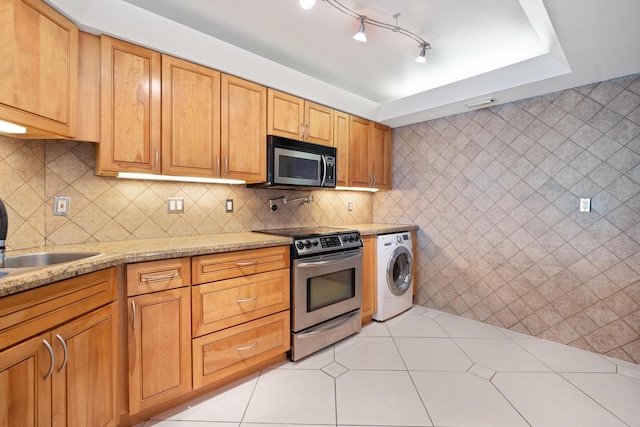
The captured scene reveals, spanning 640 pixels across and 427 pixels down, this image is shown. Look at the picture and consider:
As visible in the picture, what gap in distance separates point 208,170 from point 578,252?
3070 mm

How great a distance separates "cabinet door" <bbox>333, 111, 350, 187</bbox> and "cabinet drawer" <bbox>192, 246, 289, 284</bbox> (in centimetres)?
118

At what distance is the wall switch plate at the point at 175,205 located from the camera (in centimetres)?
214

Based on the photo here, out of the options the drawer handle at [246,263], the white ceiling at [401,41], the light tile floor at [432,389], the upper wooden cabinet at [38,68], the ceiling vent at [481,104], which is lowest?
the light tile floor at [432,389]

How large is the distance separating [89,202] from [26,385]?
1.19 m

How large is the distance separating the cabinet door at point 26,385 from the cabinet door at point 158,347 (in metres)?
0.40

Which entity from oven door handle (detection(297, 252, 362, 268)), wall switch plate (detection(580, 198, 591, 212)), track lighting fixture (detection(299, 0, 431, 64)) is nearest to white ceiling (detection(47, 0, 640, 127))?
track lighting fixture (detection(299, 0, 431, 64))

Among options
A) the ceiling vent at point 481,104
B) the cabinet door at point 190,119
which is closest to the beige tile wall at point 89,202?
the cabinet door at point 190,119

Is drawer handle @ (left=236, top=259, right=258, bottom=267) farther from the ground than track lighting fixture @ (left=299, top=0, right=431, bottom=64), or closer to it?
closer to it

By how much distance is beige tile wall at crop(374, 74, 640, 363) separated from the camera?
2174mm

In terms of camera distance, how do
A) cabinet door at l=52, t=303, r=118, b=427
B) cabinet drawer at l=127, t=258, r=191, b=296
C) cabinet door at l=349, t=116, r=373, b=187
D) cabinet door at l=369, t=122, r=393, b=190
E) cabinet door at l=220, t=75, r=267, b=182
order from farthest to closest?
cabinet door at l=369, t=122, r=393, b=190 → cabinet door at l=349, t=116, r=373, b=187 → cabinet door at l=220, t=75, r=267, b=182 → cabinet drawer at l=127, t=258, r=191, b=296 → cabinet door at l=52, t=303, r=118, b=427

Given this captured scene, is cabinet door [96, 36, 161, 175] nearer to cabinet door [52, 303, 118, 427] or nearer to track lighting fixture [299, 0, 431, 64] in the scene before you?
cabinet door [52, 303, 118, 427]

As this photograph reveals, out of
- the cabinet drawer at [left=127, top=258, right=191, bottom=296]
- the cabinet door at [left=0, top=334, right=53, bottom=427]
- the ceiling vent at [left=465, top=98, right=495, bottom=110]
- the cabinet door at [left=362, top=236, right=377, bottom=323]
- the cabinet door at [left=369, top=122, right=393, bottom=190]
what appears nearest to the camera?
the cabinet door at [left=0, top=334, right=53, bottom=427]

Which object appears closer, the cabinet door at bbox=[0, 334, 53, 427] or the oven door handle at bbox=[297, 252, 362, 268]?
the cabinet door at bbox=[0, 334, 53, 427]

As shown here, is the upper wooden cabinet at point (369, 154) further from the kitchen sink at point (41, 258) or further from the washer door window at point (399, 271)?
the kitchen sink at point (41, 258)
